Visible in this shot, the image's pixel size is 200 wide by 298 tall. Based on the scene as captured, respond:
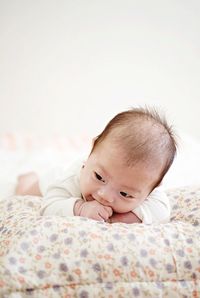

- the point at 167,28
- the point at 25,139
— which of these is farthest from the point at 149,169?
the point at 167,28

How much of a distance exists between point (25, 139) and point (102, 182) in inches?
58.7

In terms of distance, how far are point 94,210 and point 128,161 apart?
15 cm

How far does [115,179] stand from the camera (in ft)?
3.64

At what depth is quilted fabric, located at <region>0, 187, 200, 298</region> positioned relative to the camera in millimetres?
922

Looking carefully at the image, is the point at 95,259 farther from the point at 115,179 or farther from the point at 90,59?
the point at 90,59

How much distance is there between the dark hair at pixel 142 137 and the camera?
3.61 ft

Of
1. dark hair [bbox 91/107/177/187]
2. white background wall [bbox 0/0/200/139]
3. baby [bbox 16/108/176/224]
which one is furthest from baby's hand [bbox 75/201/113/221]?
white background wall [bbox 0/0/200/139]

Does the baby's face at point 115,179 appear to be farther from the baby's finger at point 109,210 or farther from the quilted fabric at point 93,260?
the quilted fabric at point 93,260

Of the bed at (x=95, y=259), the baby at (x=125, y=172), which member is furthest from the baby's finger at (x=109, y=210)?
the bed at (x=95, y=259)

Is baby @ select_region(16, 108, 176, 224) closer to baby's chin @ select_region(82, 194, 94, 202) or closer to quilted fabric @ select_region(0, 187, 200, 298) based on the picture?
baby's chin @ select_region(82, 194, 94, 202)

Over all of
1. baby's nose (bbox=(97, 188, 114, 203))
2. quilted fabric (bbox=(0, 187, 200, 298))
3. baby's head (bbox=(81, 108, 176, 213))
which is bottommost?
quilted fabric (bbox=(0, 187, 200, 298))

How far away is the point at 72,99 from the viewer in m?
3.20

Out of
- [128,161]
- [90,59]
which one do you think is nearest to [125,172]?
[128,161]

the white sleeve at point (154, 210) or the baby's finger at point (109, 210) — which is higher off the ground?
the baby's finger at point (109, 210)
